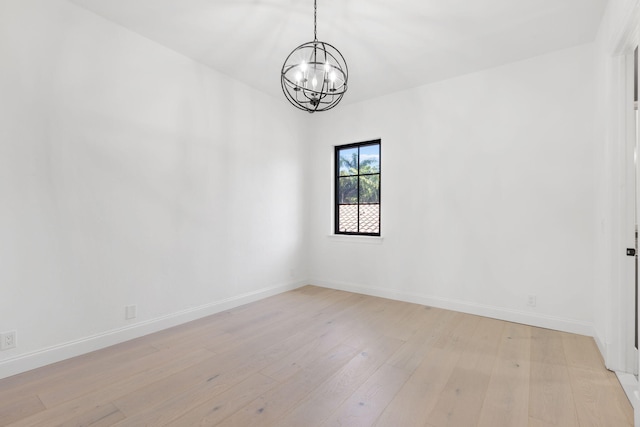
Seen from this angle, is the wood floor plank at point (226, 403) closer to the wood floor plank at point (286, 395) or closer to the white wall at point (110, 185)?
the wood floor plank at point (286, 395)

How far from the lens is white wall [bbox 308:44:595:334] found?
299 cm

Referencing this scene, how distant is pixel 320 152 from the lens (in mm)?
4871

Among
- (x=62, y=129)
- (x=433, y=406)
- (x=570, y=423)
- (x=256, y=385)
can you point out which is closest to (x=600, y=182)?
(x=570, y=423)

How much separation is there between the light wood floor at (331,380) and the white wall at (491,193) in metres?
0.52

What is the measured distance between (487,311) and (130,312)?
145 inches

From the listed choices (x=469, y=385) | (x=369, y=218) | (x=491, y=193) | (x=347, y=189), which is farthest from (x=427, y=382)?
(x=347, y=189)

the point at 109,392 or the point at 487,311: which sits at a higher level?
the point at 487,311

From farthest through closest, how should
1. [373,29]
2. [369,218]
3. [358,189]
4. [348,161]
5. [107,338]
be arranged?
[348,161] → [358,189] → [369,218] → [373,29] → [107,338]

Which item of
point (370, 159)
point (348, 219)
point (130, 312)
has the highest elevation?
point (370, 159)

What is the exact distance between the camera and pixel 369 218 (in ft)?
14.6

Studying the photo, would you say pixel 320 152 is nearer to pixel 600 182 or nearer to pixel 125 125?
pixel 125 125

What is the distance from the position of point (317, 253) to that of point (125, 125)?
3.07 m

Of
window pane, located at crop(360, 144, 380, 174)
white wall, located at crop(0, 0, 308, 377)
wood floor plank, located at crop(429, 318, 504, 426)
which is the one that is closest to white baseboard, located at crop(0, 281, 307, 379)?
white wall, located at crop(0, 0, 308, 377)

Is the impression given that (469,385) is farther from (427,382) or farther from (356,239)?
(356,239)
